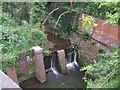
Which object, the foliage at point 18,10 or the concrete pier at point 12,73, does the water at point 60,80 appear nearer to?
the concrete pier at point 12,73

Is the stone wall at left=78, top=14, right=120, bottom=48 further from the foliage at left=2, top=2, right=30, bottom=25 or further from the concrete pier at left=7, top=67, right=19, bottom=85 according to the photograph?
the concrete pier at left=7, top=67, right=19, bottom=85

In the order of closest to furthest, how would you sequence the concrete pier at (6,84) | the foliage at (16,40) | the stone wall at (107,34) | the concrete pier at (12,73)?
the concrete pier at (6,84), the concrete pier at (12,73), the foliage at (16,40), the stone wall at (107,34)

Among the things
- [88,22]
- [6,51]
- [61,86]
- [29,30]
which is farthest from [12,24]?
[88,22]

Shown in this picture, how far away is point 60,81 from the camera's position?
23.6 feet

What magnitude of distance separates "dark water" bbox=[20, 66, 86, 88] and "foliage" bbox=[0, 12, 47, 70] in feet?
2.90

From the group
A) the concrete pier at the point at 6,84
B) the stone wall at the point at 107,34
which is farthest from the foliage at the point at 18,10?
the concrete pier at the point at 6,84

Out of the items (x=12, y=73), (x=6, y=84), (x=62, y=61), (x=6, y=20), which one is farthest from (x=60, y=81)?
(x=6, y=84)

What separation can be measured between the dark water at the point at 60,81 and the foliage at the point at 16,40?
883mm

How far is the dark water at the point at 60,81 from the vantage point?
693 cm

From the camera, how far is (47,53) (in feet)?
24.9

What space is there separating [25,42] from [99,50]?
8.80 feet

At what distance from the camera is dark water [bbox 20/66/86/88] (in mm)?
6930

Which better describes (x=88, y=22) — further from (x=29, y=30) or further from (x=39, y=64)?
(x=29, y=30)

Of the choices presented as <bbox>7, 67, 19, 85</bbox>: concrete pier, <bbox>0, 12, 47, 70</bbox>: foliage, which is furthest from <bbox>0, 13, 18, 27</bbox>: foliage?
<bbox>7, 67, 19, 85</bbox>: concrete pier
